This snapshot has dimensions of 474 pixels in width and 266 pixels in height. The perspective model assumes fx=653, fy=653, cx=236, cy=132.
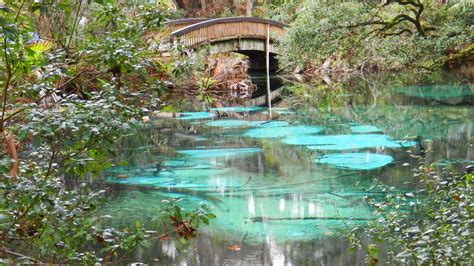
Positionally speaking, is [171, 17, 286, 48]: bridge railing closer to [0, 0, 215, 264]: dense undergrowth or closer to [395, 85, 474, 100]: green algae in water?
[395, 85, 474, 100]: green algae in water

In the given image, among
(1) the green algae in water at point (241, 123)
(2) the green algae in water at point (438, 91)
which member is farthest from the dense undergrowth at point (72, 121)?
(2) the green algae in water at point (438, 91)

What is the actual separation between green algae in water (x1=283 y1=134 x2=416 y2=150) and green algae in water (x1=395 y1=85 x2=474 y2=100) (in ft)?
17.2

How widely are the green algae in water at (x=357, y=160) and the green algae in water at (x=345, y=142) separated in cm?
55

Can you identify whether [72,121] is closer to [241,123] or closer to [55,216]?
[55,216]

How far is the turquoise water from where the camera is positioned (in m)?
5.17

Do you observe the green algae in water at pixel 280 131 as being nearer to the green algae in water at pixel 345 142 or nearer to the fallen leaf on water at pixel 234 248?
the green algae in water at pixel 345 142

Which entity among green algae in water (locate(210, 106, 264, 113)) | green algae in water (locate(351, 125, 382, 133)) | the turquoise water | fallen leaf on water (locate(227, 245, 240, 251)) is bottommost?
fallen leaf on water (locate(227, 245, 240, 251))

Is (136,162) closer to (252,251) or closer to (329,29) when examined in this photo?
(252,251)

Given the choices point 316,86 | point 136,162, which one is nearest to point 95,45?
point 136,162

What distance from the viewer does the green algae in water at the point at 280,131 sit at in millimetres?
10453

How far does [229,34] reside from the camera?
19391mm

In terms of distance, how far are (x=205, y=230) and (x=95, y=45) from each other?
3054mm

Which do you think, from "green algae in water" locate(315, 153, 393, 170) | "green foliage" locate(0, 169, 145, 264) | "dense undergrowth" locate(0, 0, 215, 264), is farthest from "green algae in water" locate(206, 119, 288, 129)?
"green foliage" locate(0, 169, 145, 264)

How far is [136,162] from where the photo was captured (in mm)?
8492
